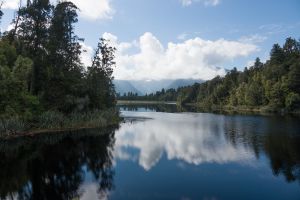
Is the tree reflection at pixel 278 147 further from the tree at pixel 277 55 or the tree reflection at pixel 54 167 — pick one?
the tree at pixel 277 55

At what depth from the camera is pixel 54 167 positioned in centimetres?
3003

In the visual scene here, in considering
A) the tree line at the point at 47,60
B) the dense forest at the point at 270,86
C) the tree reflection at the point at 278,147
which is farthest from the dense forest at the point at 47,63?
the dense forest at the point at 270,86

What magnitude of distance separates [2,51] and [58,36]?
485 inches

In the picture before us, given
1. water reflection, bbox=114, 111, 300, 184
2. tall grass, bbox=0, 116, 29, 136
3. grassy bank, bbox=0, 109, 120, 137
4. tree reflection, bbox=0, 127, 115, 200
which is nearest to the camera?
tree reflection, bbox=0, 127, 115, 200

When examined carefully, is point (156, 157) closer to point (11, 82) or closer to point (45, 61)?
point (11, 82)

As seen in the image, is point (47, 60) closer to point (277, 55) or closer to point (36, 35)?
point (36, 35)

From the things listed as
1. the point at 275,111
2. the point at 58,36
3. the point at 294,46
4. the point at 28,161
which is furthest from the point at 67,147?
the point at 294,46

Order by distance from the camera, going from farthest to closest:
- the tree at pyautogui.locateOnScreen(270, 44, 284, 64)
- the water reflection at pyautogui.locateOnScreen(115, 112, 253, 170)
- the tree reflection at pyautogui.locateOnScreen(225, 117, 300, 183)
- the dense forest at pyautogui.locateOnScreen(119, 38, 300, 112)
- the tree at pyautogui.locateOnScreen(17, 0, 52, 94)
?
the tree at pyautogui.locateOnScreen(270, 44, 284, 64) < the dense forest at pyautogui.locateOnScreen(119, 38, 300, 112) < the tree at pyautogui.locateOnScreen(17, 0, 52, 94) < the water reflection at pyautogui.locateOnScreen(115, 112, 253, 170) < the tree reflection at pyautogui.locateOnScreen(225, 117, 300, 183)

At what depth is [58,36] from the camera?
61.7 meters

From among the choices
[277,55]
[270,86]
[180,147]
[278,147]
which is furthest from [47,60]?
[277,55]

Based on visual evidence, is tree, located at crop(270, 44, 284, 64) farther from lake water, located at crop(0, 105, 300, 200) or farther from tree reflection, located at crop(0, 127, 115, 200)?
tree reflection, located at crop(0, 127, 115, 200)

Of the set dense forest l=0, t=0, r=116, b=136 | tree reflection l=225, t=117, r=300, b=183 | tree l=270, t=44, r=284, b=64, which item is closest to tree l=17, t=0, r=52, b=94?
dense forest l=0, t=0, r=116, b=136

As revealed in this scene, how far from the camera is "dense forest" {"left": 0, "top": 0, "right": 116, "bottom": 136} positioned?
5185 centimetres

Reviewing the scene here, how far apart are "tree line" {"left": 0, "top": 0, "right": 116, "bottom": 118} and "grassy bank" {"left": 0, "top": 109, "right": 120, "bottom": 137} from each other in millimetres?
1592
